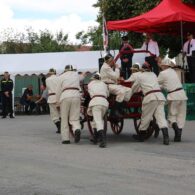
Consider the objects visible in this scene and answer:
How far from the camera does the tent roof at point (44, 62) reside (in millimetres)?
29969

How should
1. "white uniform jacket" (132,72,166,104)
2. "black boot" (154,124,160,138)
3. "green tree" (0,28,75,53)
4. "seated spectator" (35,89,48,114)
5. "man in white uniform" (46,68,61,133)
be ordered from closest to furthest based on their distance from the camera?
"white uniform jacket" (132,72,166,104) → "black boot" (154,124,160,138) → "man in white uniform" (46,68,61,133) → "seated spectator" (35,89,48,114) → "green tree" (0,28,75,53)

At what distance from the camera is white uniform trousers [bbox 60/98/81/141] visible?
14828 millimetres

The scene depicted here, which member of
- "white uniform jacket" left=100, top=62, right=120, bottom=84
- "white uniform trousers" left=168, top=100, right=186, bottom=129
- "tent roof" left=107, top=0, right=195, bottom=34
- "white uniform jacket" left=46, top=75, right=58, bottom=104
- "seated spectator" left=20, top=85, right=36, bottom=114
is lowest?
"seated spectator" left=20, top=85, right=36, bottom=114

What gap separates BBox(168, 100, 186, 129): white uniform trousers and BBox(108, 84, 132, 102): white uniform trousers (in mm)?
1106

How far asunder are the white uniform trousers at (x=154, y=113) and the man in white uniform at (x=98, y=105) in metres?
0.93

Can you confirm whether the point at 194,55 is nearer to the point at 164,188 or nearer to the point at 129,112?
the point at 129,112

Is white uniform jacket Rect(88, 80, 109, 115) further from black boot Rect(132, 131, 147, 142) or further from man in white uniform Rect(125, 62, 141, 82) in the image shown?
black boot Rect(132, 131, 147, 142)

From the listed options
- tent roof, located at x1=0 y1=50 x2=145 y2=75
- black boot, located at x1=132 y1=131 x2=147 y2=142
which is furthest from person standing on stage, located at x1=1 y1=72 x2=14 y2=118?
black boot, located at x1=132 y1=131 x2=147 y2=142

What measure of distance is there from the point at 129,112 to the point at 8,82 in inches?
480

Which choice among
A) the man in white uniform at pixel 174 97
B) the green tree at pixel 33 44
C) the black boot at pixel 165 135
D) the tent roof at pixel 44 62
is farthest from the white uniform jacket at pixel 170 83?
the green tree at pixel 33 44

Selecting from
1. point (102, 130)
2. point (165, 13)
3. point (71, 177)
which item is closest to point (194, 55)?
point (165, 13)

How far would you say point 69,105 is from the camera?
48.8 ft

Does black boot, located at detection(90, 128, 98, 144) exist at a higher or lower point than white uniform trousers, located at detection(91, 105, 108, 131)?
lower

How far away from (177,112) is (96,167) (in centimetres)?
467
